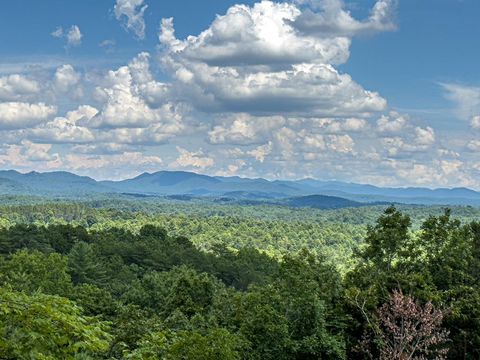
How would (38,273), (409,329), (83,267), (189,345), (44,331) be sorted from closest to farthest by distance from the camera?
(44,331) < (189,345) < (409,329) < (38,273) < (83,267)

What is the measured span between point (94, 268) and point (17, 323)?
8359 cm

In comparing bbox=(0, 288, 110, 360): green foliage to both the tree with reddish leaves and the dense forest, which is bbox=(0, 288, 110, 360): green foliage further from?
the tree with reddish leaves

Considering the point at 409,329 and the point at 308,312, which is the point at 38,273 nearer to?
the point at 308,312

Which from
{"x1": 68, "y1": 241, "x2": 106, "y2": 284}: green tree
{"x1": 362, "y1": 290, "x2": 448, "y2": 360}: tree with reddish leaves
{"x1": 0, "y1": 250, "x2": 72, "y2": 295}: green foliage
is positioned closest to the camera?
{"x1": 362, "y1": 290, "x2": 448, "y2": 360}: tree with reddish leaves

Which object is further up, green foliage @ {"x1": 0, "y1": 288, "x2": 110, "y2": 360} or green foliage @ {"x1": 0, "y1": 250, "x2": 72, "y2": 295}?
green foliage @ {"x1": 0, "y1": 288, "x2": 110, "y2": 360}

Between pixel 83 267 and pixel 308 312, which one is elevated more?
pixel 308 312

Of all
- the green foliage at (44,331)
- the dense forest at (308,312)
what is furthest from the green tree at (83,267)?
the green foliage at (44,331)

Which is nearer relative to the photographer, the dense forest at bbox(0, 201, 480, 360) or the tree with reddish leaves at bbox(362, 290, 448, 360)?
the dense forest at bbox(0, 201, 480, 360)

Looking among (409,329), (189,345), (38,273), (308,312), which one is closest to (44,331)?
(189,345)

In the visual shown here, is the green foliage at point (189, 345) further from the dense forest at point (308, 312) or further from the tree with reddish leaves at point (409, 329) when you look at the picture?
the tree with reddish leaves at point (409, 329)

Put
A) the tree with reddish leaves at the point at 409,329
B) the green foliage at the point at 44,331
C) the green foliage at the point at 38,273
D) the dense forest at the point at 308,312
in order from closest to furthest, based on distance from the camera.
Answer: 1. the green foliage at the point at 44,331
2. the dense forest at the point at 308,312
3. the tree with reddish leaves at the point at 409,329
4. the green foliage at the point at 38,273

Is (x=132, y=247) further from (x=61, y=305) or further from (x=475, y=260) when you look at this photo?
(x=61, y=305)

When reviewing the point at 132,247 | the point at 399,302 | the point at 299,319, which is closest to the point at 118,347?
the point at 399,302

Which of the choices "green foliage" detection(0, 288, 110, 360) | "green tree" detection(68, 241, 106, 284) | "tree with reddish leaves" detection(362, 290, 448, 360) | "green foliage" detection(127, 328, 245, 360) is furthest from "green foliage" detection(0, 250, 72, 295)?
"green foliage" detection(0, 288, 110, 360)
